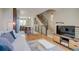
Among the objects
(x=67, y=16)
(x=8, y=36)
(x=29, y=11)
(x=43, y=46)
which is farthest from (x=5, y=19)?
(x=67, y=16)

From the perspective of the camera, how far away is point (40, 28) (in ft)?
8.39

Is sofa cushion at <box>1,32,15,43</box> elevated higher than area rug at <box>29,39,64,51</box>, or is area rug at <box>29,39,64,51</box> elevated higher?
sofa cushion at <box>1,32,15,43</box>

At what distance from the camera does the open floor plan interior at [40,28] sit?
2.48 m

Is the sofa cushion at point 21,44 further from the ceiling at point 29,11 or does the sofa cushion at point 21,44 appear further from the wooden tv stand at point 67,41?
the wooden tv stand at point 67,41

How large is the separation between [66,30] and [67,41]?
0.21 meters

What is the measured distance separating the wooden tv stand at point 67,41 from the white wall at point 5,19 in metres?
0.87

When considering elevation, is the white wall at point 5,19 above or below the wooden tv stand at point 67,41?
above

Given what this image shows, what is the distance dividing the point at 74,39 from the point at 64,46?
224 millimetres

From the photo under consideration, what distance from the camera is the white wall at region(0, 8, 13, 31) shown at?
8.11ft

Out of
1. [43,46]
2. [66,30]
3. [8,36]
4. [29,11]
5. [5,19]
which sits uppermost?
[29,11]

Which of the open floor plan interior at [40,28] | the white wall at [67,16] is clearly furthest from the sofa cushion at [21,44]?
the white wall at [67,16]

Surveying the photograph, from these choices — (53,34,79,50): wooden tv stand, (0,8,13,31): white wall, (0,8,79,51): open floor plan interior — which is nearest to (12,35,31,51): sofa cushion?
(0,8,79,51): open floor plan interior

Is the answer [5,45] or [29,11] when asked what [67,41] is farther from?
[5,45]

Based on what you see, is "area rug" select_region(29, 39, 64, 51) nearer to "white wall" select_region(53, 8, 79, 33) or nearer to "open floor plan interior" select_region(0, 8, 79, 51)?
"open floor plan interior" select_region(0, 8, 79, 51)
